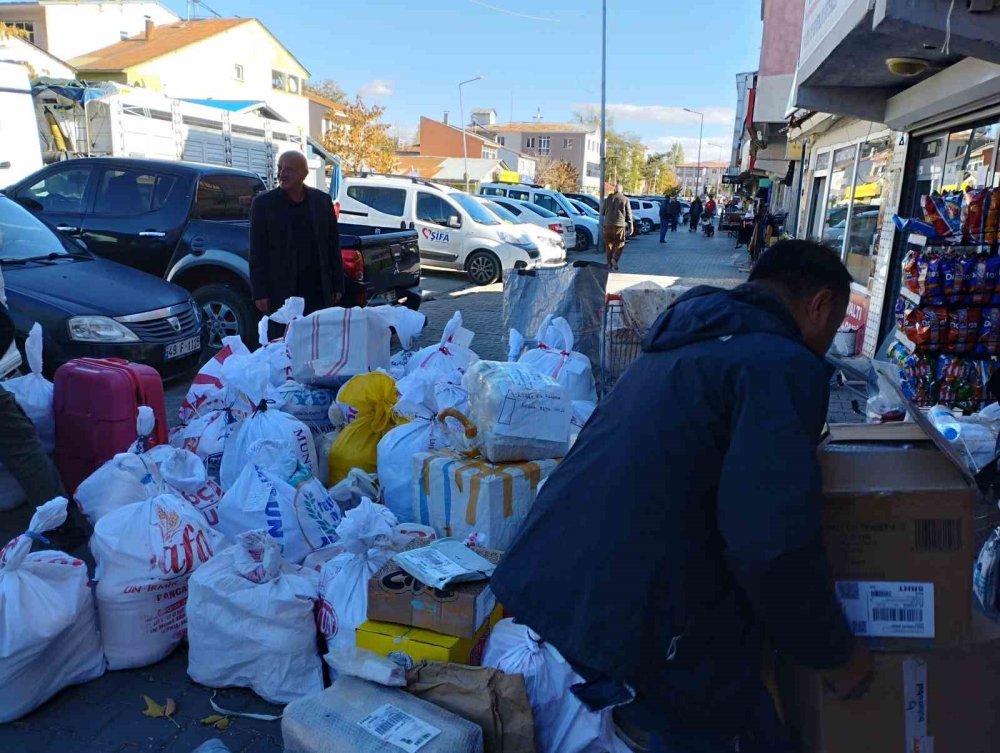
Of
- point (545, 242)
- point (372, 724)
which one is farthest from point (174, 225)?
point (545, 242)

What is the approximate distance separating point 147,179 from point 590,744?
7.24 meters

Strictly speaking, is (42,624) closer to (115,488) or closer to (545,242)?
(115,488)

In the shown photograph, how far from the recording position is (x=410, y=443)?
3.71 metres

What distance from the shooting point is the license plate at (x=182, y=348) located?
5965mm

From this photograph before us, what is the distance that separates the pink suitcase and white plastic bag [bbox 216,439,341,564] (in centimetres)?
96

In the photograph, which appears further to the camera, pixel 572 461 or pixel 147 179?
pixel 147 179

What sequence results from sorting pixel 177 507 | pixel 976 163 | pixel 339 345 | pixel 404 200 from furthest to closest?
pixel 404 200 → pixel 976 163 → pixel 339 345 → pixel 177 507

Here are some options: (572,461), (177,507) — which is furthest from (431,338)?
(572,461)

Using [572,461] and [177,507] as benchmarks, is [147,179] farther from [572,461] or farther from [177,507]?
[572,461]

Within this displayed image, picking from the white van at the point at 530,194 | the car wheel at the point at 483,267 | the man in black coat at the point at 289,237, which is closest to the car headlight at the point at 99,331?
the man in black coat at the point at 289,237

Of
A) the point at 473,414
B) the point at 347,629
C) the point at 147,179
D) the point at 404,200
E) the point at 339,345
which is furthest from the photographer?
A: the point at 404,200

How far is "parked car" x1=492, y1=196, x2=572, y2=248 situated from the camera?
20.3m

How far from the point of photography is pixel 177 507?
10.1ft

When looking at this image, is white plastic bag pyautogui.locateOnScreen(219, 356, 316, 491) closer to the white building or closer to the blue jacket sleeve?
the blue jacket sleeve
